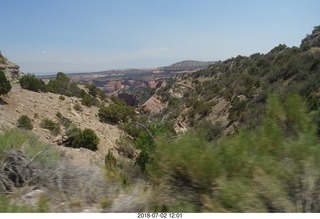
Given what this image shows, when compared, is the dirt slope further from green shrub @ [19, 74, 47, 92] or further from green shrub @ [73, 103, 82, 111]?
green shrub @ [19, 74, 47, 92]

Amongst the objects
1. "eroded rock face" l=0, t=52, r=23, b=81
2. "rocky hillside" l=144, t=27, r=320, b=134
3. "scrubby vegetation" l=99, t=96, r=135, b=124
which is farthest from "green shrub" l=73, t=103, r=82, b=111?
"eroded rock face" l=0, t=52, r=23, b=81

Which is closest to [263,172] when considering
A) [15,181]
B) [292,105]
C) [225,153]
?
[225,153]

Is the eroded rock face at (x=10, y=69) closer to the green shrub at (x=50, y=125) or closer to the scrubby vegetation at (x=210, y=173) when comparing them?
the green shrub at (x=50, y=125)

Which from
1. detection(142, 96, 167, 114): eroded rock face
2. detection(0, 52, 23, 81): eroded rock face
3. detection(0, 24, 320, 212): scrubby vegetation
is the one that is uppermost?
detection(0, 52, 23, 81): eroded rock face

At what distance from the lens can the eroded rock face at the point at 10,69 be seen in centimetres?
4069

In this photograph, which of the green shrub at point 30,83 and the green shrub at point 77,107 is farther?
the green shrub at point 30,83

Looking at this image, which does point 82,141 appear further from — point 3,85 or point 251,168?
point 251,168

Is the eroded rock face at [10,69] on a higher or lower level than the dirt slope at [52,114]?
higher

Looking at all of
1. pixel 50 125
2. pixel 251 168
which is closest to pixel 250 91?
pixel 50 125

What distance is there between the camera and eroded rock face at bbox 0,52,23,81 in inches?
1602

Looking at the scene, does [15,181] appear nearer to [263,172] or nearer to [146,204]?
[146,204]

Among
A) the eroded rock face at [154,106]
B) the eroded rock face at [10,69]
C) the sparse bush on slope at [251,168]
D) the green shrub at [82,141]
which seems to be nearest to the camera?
the sparse bush on slope at [251,168]

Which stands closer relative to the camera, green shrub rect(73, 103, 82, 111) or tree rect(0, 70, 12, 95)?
tree rect(0, 70, 12, 95)

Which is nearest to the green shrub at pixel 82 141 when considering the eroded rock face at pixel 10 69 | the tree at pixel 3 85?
the tree at pixel 3 85
